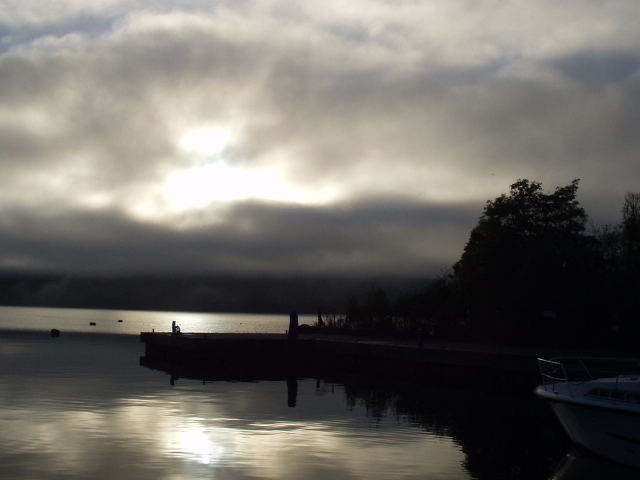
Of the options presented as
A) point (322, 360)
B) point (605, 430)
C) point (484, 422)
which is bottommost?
point (484, 422)

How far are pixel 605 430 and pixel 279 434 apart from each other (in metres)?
9.51

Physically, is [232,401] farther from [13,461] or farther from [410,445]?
[13,461]

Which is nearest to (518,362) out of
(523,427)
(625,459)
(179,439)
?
(523,427)

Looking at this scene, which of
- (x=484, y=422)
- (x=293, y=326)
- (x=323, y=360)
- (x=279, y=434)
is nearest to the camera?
(x=279, y=434)

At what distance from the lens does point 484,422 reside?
83.4ft

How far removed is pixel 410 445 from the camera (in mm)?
20812

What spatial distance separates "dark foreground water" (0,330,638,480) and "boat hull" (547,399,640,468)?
0.44 m

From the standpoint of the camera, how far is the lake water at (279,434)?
17.4 m

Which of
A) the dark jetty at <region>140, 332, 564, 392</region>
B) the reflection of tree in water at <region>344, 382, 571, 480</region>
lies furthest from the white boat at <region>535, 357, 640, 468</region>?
the dark jetty at <region>140, 332, 564, 392</region>

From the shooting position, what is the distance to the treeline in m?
45.8

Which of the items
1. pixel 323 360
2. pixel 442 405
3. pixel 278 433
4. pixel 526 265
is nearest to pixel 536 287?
pixel 526 265

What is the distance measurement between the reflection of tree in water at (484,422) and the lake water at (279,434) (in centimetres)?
5

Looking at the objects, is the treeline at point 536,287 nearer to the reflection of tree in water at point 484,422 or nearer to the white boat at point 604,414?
the reflection of tree in water at point 484,422

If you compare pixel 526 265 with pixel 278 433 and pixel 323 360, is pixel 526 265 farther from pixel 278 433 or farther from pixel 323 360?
pixel 278 433
